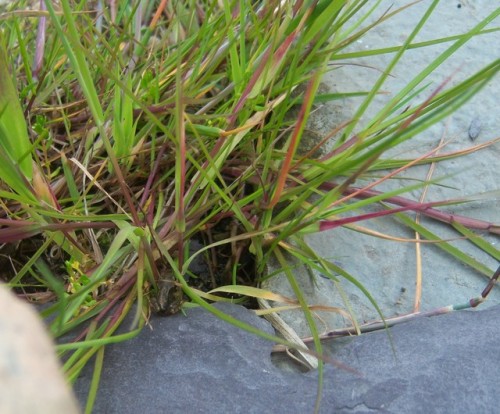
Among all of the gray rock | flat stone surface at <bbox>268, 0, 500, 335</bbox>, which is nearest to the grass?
flat stone surface at <bbox>268, 0, 500, 335</bbox>

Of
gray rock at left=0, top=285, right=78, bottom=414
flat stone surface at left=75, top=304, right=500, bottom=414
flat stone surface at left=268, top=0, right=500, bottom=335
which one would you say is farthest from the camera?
flat stone surface at left=268, top=0, right=500, bottom=335

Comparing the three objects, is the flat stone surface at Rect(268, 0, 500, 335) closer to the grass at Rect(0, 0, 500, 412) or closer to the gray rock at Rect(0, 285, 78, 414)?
the grass at Rect(0, 0, 500, 412)

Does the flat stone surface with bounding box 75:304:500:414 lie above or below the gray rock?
below

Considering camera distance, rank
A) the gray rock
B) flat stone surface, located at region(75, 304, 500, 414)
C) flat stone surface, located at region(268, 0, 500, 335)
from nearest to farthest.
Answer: the gray rock < flat stone surface, located at region(75, 304, 500, 414) < flat stone surface, located at region(268, 0, 500, 335)

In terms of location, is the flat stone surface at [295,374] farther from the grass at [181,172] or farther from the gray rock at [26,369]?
the gray rock at [26,369]

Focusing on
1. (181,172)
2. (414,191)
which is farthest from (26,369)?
(414,191)

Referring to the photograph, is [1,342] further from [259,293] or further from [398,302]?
[398,302]

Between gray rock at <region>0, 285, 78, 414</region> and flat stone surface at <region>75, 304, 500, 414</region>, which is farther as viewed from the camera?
flat stone surface at <region>75, 304, 500, 414</region>
